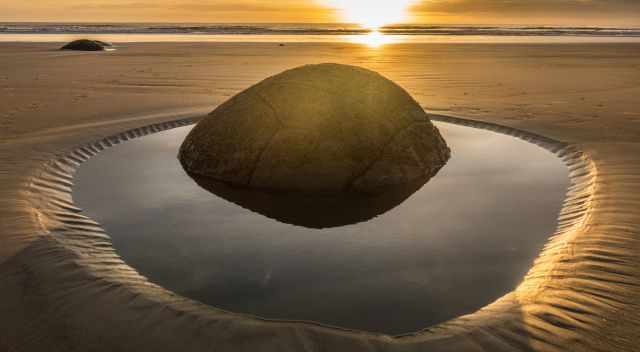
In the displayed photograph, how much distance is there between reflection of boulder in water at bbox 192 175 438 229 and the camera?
119 inches

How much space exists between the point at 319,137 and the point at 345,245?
41.7 inches

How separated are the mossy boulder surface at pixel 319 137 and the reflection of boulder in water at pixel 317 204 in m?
0.06

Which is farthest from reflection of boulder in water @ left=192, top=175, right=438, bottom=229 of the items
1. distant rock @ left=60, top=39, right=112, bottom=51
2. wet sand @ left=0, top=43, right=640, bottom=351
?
distant rock @ left=60, top=39, right=112, bottom=51

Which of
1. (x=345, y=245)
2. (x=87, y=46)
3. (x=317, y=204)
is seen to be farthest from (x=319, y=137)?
(x=87, y=46)

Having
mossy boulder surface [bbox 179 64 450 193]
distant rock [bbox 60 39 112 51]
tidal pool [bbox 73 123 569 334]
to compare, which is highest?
distant rock [bbox 60 39 112 51]

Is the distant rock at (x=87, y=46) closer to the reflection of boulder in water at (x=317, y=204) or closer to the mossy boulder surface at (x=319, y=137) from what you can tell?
the mossy boulder surface at (x=319, y=137)

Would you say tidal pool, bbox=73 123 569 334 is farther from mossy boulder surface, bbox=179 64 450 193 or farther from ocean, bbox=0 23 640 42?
ocean, bbox=0 23 640 42

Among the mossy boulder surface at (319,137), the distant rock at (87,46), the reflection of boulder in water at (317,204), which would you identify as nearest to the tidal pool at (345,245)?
the reflection of boulder in water at (317,204)

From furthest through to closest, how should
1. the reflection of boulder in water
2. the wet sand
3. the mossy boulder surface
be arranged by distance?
the mossy boulder surface < the reflection of boulder in water < the wet sand

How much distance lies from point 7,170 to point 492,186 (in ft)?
13.7

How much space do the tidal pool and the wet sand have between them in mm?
104

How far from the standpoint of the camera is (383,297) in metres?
2.23

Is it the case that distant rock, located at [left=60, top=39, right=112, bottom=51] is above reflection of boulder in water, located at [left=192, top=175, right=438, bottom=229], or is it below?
above

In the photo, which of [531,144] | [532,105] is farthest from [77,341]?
[532,105]
